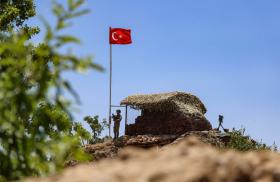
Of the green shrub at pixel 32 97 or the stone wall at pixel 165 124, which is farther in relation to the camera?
the stone wall at pixel 165 124

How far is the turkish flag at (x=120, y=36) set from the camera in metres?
63.2

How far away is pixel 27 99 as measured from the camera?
594 cm

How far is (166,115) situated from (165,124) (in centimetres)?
106

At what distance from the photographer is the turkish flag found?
63156 millimetres

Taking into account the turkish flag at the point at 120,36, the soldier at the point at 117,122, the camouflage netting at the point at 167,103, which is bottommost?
the soldier at the point at 117,122

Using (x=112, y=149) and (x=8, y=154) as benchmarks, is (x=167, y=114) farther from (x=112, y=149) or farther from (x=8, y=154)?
(x=8, y=154)

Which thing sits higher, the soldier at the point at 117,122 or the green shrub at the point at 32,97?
the green shrub at the point at 32,97

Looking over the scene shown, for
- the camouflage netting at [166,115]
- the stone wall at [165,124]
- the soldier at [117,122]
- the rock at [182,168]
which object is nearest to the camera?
the rock at [182,168]

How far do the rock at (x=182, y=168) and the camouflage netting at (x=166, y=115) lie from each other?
43.7 metres

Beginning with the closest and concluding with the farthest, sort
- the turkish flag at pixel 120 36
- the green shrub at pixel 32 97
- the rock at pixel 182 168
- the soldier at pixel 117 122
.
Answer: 1. the rock at pixel 182 168
2. the green shrub at pixel 32 97
3. the soldier at pixel 117 122
4. the turkish flag at pixel 120 36

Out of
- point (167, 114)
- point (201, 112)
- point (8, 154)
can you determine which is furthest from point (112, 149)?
point (8, 154)

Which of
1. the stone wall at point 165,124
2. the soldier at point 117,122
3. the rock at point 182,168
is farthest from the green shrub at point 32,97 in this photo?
the soldier at point 117,122

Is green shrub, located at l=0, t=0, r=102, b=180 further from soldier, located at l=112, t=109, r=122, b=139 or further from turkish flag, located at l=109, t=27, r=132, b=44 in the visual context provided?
turkish flag, located at l=109, t=27, r=132, b=44

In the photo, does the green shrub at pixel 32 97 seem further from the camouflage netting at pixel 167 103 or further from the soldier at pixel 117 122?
the soldier at pixel 117 122
